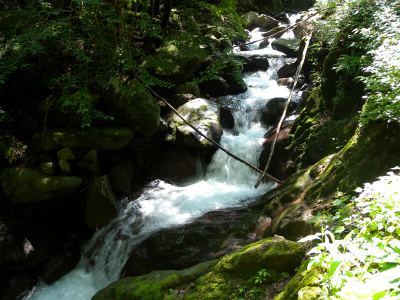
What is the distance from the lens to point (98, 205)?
6676 millimetres

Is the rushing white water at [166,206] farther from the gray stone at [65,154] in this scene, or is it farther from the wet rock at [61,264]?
the gray stone at [65,154]

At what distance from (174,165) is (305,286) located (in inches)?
256

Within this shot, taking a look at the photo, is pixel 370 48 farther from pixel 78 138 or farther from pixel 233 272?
pixel 78 138

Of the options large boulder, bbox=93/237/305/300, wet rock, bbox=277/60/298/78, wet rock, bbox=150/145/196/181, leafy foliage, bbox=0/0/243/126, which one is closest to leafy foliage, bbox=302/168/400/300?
large boulder, bbox=93/237/305/300

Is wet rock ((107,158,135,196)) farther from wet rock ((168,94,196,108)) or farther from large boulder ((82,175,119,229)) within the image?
wet rock ((168,94,196,108))

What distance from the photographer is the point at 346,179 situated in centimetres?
396

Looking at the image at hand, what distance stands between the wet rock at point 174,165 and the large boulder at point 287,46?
9041mm

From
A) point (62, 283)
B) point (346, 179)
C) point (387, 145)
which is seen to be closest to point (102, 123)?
point (62, 283)

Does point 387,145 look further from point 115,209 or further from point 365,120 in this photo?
point 115,209

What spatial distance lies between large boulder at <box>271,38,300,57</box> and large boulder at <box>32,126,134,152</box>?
10.8 metres

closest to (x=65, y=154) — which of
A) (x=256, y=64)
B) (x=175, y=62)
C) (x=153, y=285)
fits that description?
(x=153, y=285)

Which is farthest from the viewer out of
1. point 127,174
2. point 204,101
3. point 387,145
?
point 204,101

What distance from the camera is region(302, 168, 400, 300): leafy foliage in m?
1.01

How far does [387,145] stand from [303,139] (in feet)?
10.7
